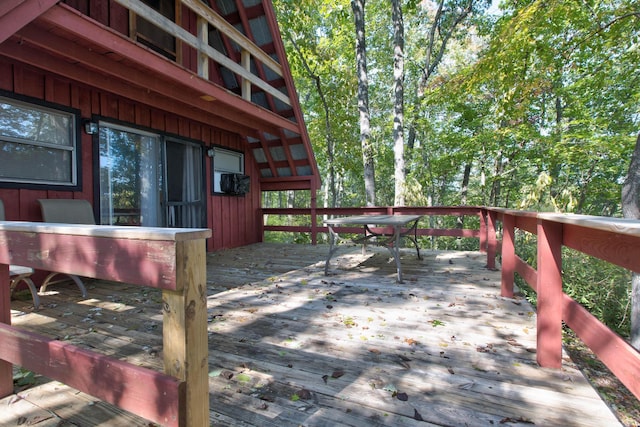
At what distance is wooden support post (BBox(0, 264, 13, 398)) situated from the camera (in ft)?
4.84

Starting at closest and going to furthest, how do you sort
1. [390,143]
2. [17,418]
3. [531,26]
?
[17,418] → [531,26] → [390,143]

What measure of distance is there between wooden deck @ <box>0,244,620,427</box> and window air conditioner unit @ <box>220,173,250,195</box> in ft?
9.92

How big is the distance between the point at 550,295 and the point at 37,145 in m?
5.10

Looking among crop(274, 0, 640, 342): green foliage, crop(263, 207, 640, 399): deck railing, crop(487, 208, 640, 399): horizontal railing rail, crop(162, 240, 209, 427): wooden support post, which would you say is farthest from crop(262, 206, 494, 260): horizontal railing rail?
crop(162, 240, 209, 427): wooden support post

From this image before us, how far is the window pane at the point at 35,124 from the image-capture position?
11.0 feet

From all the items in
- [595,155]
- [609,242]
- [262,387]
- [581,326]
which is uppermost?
[595,155]

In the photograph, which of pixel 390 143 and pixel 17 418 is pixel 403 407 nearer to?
pixel 17 418

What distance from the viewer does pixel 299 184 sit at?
7121 mm

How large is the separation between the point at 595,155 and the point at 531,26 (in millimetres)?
5150

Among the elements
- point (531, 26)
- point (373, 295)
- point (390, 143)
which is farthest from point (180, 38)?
point (390, 143)

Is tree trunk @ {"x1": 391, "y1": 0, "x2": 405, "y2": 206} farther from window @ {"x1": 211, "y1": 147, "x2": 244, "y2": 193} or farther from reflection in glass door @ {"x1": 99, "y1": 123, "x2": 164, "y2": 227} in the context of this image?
reflection in glass door @ {"x1": 99, "y1": 123, "x2": 164, "y2": 227}

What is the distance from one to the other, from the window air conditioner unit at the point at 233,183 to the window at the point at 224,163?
80 mm

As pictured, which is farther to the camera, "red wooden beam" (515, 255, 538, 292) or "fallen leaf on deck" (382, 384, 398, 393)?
"red wooden beam" (515, 255, 538, 292)

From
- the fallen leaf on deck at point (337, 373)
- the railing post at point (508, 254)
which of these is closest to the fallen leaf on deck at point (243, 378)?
the fallen leaf on deck at point (337, 373)
